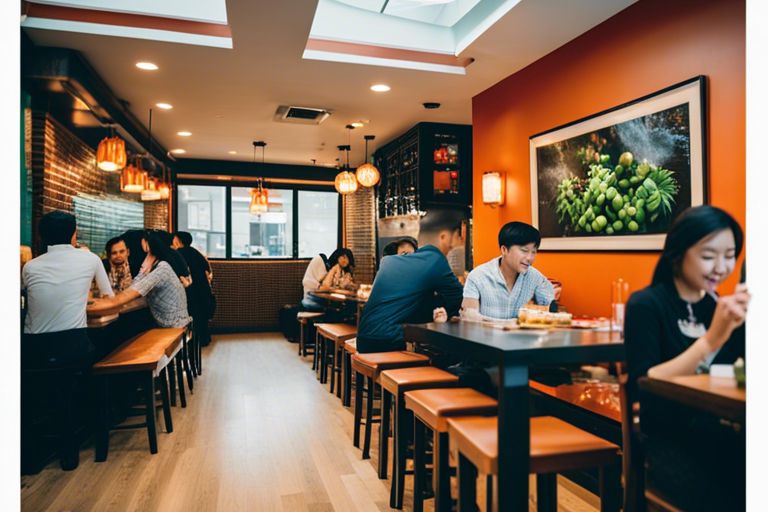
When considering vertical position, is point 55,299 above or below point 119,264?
below

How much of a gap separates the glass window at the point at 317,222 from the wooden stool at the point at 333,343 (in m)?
4.56

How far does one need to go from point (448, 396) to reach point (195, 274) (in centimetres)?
511

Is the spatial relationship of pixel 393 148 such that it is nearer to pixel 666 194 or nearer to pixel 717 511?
pixel 666 194

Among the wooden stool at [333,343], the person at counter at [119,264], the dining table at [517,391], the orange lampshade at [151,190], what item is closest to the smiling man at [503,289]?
the dining table at [517,391]

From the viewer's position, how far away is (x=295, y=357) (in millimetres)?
7156

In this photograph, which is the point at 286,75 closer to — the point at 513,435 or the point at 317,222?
the point at 513,435

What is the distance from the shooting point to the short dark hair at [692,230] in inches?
55.3

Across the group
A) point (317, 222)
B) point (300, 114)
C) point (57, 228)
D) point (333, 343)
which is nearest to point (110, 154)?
point (57, 228)

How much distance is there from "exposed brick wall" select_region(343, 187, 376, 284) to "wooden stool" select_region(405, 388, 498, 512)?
6.49 m

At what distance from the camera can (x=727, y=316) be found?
1.37m

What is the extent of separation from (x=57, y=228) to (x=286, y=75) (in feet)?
8.34

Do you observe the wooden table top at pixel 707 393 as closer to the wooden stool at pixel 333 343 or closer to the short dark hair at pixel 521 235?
the short dark hair at pixel 521 235

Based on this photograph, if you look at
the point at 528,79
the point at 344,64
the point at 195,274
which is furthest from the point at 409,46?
the point at 195,274
